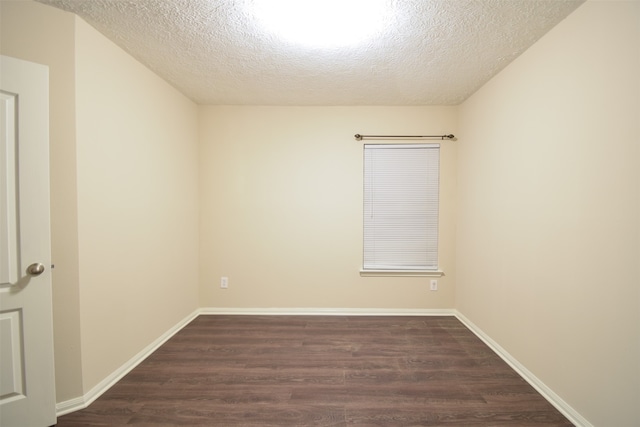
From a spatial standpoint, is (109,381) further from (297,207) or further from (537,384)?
(537,384)

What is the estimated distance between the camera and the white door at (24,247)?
135cm

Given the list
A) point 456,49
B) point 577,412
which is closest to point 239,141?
point 456,49

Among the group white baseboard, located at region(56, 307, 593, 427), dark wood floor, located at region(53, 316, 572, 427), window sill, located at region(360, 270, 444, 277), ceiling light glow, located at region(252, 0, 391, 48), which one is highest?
ceiling light glow, located at region(252, 0, 391, 48)

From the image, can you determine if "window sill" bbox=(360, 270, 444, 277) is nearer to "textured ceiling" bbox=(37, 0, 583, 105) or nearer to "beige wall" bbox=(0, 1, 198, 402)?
"textured ceiling" bbox=(37, 0, 583, 105)

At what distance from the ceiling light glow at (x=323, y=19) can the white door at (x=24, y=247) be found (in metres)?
1.32

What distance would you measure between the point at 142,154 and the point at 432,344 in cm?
309

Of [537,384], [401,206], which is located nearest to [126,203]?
[401,206]

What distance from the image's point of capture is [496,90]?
2307 millimetres

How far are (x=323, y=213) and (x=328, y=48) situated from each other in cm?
169

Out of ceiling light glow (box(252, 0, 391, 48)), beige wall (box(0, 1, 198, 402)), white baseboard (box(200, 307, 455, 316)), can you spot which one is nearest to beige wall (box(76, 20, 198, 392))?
beige wall (box(0, 1, 198, 402))

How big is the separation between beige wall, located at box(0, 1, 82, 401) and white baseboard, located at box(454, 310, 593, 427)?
3.07 metres

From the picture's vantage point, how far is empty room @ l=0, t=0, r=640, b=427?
4.60ft

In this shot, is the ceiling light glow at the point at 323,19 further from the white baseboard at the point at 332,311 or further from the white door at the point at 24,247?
the white baseboard at the point at 332,311

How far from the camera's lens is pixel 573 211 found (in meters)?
1.55
